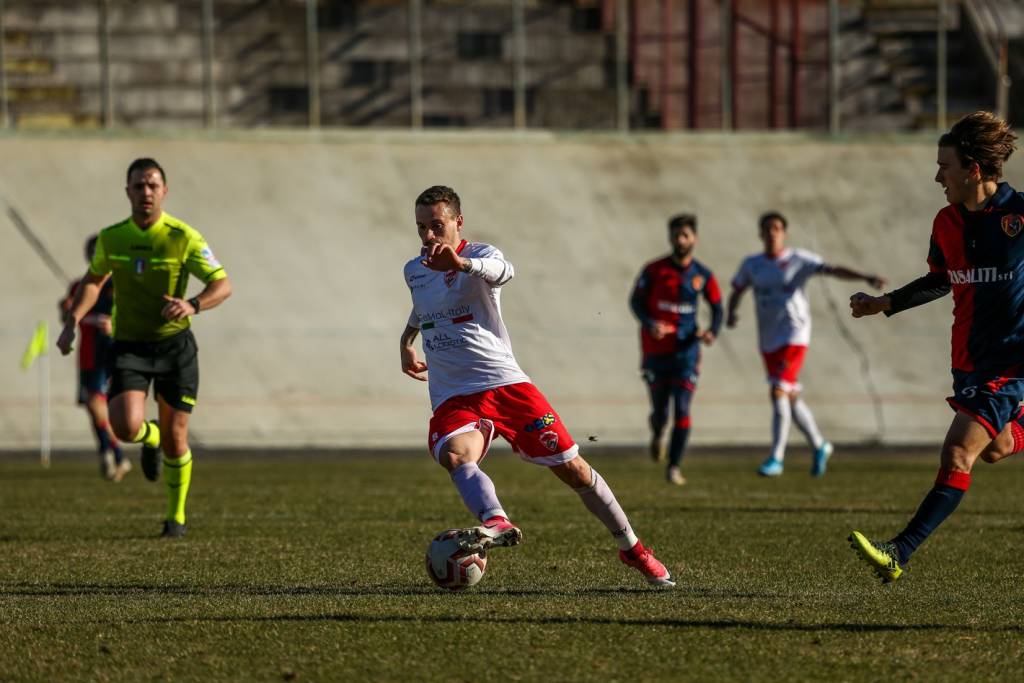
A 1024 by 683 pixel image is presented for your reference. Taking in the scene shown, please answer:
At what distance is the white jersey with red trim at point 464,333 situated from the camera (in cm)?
705

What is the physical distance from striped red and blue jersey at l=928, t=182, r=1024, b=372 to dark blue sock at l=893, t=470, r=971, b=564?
19.2 inches

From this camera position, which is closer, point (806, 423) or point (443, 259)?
point (443, 259)

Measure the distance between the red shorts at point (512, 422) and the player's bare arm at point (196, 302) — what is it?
250cm

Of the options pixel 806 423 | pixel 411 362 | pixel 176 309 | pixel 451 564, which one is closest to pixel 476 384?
pixel 411 362

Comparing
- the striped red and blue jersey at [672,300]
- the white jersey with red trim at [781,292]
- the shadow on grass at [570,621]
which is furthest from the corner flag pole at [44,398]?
the shadow on grass at [570,621]

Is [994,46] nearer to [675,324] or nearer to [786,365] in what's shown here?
[786,365]

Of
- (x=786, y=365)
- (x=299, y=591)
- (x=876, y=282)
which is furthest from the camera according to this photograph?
(x=786, y=365)

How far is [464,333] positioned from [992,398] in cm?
227

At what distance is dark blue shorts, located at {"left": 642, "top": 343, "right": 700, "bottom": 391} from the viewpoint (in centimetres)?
1441

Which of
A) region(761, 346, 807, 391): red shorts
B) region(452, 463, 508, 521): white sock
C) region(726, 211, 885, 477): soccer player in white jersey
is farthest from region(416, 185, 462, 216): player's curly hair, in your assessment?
region(761, 346, 807, 391): red shorts

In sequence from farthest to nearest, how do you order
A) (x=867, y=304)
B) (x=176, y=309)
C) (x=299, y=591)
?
1. (x=176, y=309)
2. (x=299, y=591)
3. (x=867, y=304)

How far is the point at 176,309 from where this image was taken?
895 centimetres

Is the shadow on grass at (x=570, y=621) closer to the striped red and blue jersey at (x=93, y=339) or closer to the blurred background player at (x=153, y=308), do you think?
the blurred background player at (x=153, y=308)

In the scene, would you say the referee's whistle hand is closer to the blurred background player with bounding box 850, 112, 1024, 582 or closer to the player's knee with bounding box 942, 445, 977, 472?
the blurred background player with bounding box 850, 112, 1024, 582
